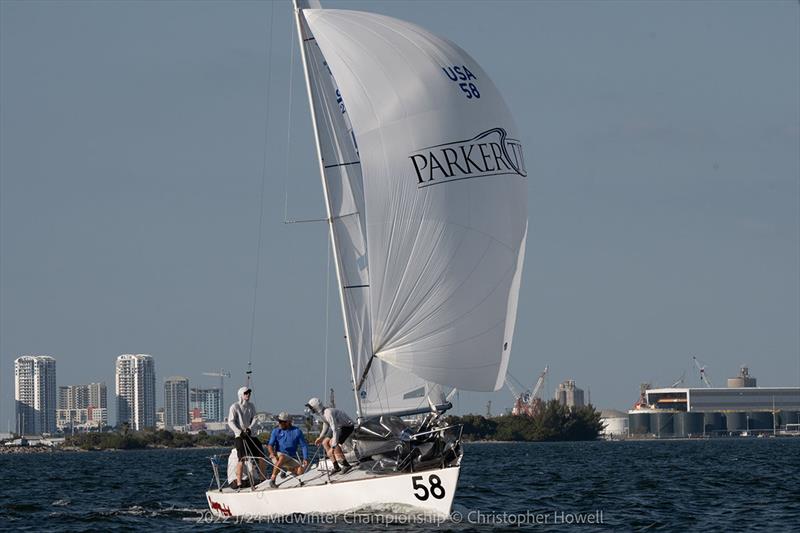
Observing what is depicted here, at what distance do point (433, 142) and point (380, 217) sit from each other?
1.79 m

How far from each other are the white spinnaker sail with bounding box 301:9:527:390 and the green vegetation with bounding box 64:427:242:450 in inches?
4877

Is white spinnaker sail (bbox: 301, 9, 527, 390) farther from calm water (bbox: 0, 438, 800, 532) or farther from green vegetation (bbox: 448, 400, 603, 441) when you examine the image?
green vegetation (bbox: 448, 400, 603, 441)

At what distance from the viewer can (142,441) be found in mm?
152250

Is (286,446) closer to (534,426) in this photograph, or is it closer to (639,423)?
(534,426)

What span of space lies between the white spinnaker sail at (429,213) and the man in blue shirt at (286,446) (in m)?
1.76

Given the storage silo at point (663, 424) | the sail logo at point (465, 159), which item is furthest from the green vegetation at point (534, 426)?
the sail logo at point (465, 159)

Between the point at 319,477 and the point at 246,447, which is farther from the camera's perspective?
the point at 246,447

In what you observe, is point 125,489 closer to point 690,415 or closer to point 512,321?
point 512,321

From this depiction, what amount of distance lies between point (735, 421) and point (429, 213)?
167 meters

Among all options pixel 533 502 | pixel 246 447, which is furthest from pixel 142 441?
pixel 246 447

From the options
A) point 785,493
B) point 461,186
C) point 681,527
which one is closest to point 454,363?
point 461,186

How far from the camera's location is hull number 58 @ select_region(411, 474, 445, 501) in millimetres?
25125

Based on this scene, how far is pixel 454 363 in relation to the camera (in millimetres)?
27250

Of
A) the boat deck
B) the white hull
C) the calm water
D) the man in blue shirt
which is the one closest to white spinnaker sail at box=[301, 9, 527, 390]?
the man in blue shirt
